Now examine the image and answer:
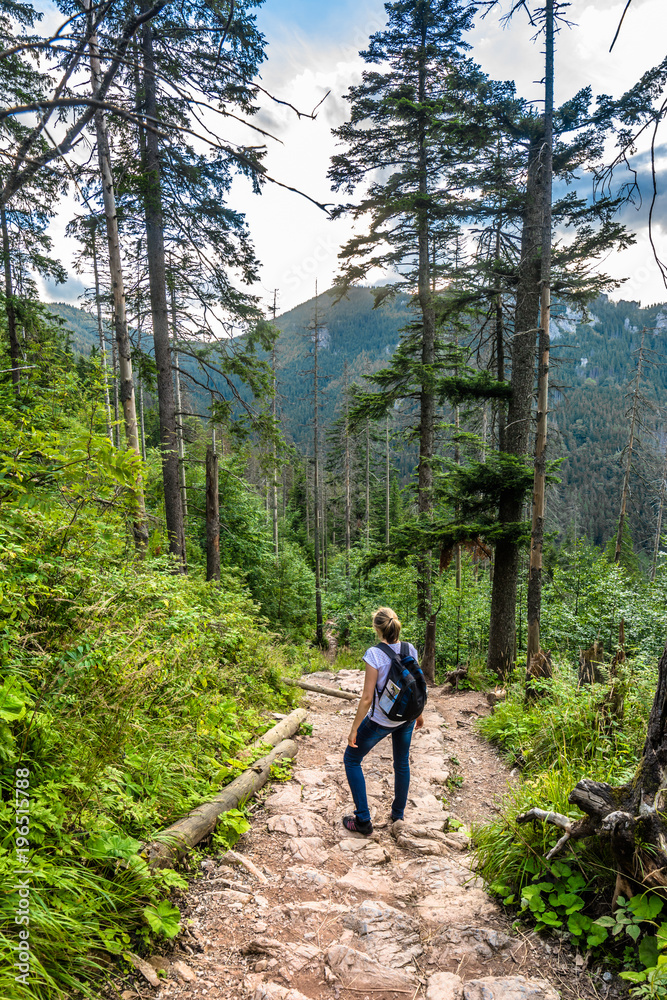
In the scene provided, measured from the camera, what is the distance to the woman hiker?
12.7 feet

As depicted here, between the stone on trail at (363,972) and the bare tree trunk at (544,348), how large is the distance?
21.0 feet

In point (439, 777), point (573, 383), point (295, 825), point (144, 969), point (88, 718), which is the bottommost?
point (439, 777)

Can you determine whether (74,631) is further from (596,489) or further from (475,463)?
(596,489)

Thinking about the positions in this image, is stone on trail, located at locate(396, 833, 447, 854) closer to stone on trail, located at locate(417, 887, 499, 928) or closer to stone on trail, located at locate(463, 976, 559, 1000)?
stone on trail, located at locate(417, 887, 499, 928)

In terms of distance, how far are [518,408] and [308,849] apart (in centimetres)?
887

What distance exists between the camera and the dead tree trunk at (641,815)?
2266 mm

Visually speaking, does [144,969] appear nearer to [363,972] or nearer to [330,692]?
[363,972]

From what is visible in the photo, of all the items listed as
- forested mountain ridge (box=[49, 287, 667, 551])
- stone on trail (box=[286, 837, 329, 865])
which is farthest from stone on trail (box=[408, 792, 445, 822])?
forested mountain ridge (box=[49, 287, 667, 551])

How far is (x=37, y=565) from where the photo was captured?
11.0 ft

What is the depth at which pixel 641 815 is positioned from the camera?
2355 mm

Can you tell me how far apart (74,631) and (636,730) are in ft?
15.8

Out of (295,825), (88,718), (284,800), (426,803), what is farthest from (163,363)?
(426,803)

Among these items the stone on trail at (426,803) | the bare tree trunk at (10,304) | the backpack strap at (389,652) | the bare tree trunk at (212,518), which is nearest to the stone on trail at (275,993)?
the backpack strap at (389,652)

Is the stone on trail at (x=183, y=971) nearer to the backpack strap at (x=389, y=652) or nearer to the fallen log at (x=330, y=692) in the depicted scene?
the backpack strap at (x=389, y=652)
